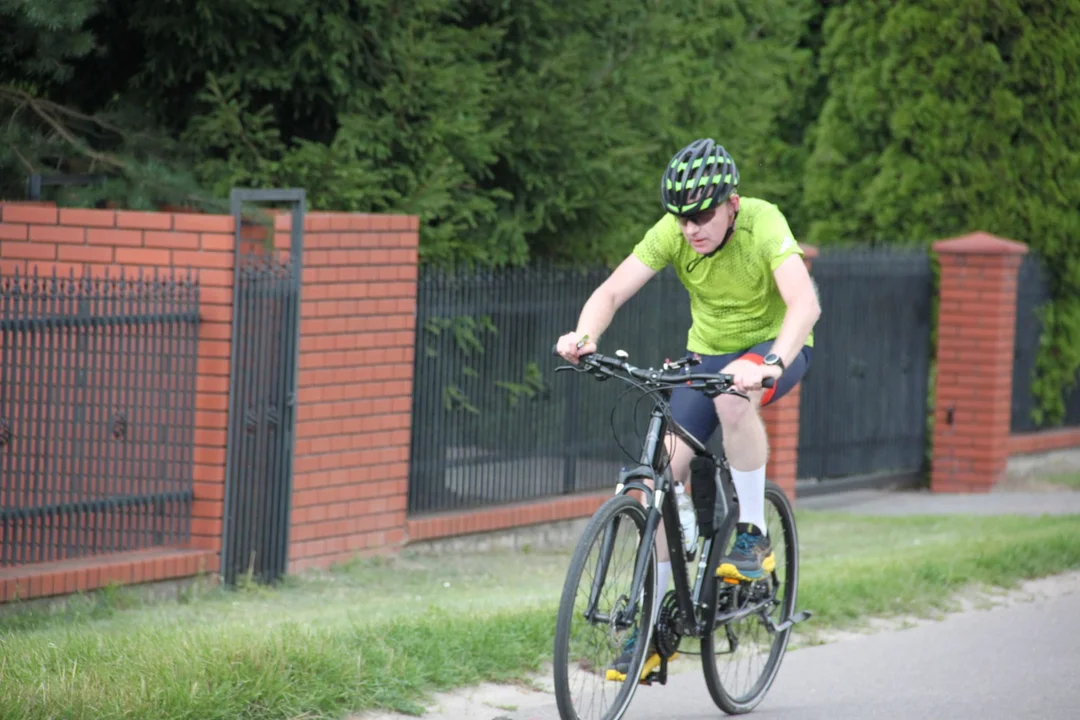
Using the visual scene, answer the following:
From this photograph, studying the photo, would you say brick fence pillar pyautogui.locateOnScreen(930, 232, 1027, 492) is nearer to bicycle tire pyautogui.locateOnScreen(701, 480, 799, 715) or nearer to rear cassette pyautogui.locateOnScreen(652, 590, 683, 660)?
bicycle tire pyautogui.locateOnScreen(701, 480, 799, 715)

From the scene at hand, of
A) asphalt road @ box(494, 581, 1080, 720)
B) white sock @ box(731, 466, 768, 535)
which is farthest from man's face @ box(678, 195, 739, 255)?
asphalt road @ box(494, 581, 1080, 720)

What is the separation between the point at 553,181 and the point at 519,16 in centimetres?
104

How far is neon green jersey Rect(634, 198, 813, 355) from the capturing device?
561 centimetres

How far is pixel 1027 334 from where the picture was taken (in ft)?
50.4

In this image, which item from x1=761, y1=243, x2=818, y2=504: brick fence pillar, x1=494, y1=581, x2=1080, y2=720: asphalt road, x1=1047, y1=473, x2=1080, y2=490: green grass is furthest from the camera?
x1=1047, y1=473, x2=1080, y2=490: green grass

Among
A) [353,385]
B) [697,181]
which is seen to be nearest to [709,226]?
[697,181]

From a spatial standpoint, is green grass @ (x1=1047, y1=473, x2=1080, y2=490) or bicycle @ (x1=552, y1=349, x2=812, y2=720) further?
green grass @ (x1=1047, y1=473, x2=1080, y2=490)

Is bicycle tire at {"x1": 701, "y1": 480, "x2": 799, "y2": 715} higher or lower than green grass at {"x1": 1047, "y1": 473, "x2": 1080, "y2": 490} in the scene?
higher

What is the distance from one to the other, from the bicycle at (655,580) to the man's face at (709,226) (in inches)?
15.8

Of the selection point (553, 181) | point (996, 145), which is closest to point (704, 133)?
point (996, 145)

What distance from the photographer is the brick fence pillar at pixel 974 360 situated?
14055mm

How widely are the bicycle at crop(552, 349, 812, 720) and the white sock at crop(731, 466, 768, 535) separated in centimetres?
4

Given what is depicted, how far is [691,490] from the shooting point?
5.86 meters

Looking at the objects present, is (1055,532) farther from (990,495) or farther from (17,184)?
(17,184)
